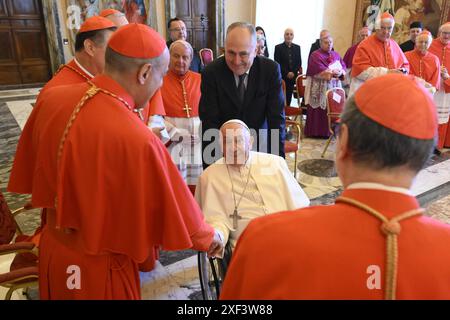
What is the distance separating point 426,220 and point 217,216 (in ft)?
5.40

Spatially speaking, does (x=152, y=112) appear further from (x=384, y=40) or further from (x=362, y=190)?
(x=384, y=40)

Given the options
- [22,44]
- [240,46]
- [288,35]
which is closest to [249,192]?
[240,46]

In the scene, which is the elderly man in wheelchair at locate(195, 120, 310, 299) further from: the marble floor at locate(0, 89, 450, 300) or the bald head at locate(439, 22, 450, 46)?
the bald head at locate(439, 22, 450, 46)

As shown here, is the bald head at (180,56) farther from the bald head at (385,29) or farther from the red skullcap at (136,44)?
the bald head at (385,29)

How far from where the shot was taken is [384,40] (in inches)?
214

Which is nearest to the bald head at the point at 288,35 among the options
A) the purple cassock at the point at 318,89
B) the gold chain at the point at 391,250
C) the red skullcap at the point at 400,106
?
the purple cassock at the point at 318,89

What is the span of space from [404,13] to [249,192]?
9.76m

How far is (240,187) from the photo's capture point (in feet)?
8.32

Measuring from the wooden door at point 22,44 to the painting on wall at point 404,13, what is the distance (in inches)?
351

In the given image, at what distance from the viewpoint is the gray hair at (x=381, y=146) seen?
2.73ft

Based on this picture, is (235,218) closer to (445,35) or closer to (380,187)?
(380,187)

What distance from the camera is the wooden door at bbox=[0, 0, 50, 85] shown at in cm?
988
